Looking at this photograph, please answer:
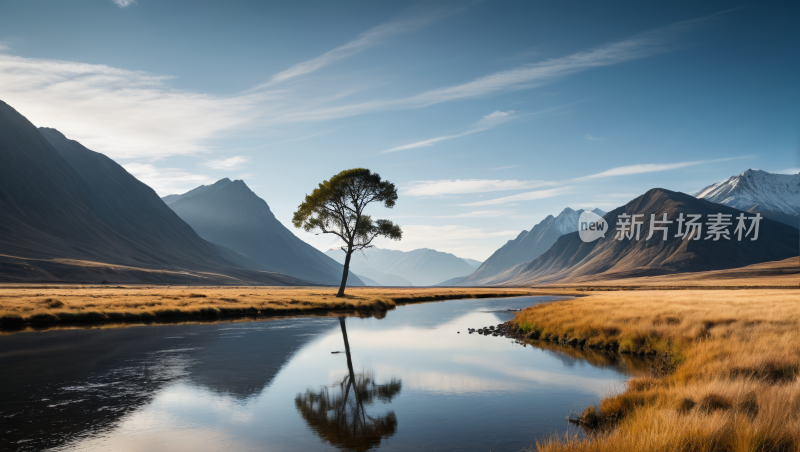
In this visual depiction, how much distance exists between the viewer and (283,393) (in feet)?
56.3

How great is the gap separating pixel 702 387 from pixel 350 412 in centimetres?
1074

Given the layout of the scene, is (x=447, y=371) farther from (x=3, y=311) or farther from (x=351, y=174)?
(x=351, y=174)

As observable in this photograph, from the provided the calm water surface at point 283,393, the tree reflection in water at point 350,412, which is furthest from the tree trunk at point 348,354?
the calm water surface at point 283,393

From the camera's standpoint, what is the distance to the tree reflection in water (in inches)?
495

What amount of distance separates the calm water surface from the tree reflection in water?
0.19 ft

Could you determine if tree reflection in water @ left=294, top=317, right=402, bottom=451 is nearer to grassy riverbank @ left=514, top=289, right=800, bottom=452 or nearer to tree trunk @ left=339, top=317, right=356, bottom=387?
tree trunk @ left=339, top=317, right=356, bottom=387

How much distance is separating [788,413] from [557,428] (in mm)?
5393

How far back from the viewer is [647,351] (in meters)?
25.5

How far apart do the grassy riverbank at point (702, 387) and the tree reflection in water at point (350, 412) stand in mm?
4659

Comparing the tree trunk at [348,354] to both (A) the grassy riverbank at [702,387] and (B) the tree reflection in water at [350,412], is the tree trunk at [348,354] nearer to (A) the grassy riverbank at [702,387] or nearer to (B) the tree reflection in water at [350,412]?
(B) the tree reflection in water at [350,412]

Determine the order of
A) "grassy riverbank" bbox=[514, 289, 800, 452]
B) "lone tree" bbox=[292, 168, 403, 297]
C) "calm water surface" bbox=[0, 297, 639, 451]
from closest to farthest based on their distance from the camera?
"grassy riverbank" bbox=[514, 289, 800, 452]
"calm water surface" bbox=[0, 297, 639, 451]
"lone tree" bbox=[292, 168, 403, 297]

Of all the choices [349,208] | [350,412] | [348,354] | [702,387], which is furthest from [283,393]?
[349,208]

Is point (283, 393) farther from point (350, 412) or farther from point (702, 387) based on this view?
point (702, 387)

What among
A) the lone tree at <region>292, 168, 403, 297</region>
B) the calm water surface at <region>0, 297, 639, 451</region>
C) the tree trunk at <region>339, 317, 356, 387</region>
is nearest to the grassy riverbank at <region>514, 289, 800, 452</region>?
the calm water surface at <region>0, 297, 639, 451</region>
